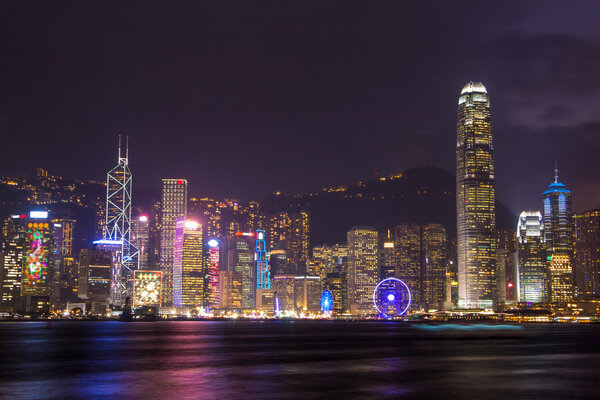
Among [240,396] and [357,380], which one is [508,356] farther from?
[240,396]

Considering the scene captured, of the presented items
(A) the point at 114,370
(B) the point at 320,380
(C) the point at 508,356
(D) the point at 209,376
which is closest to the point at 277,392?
(B) the point at 320,380

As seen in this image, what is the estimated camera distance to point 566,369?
64375 mm

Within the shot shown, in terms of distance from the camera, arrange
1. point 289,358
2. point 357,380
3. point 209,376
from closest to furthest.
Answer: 1. point 357,380
2. point 209,376
3. point 289,358

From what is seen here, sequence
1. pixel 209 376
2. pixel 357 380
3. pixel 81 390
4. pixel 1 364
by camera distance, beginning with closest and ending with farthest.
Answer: pixel 81 390 < pixel 357 380 < pixel 209 376 < pixel 1 364

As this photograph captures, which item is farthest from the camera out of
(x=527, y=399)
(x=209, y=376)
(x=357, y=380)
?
(x=209, y=376)

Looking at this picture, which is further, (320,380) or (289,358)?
(289,358)

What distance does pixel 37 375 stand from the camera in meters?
58.0

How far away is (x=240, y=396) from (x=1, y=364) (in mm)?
35853

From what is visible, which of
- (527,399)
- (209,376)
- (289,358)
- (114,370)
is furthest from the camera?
(289,358)

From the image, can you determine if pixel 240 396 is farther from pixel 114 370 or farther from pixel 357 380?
pixel 114 370

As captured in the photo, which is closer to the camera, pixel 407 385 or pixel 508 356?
pixel 407 385

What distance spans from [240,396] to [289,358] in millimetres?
34446

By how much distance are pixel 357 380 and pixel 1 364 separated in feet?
121

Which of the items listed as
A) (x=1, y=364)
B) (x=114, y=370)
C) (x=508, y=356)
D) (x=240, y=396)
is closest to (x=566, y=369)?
(x=508, y=356)
